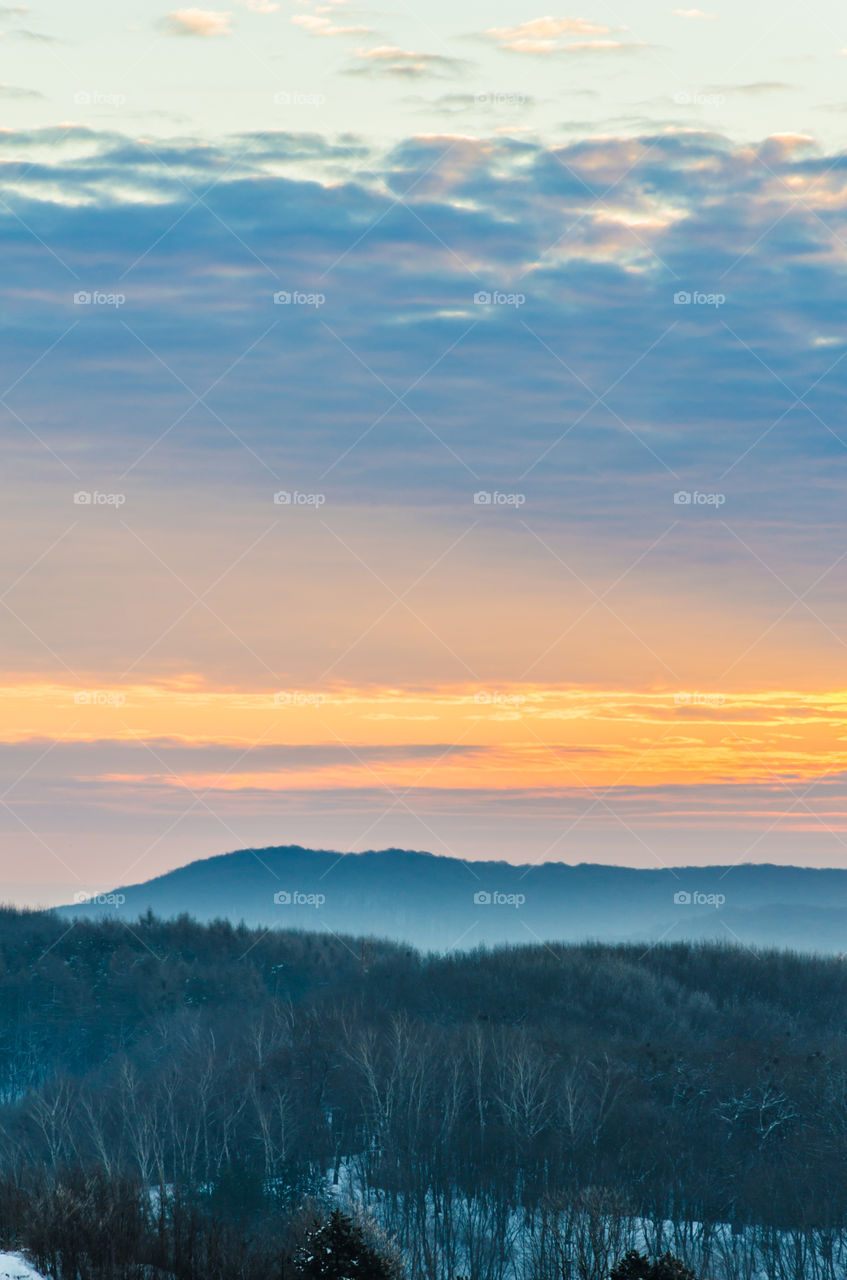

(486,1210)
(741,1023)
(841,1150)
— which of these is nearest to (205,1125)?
(486,1210)

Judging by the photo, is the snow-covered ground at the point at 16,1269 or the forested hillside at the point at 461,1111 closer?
the snow-covered ground at the point at 16,1269

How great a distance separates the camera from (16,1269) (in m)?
42.7

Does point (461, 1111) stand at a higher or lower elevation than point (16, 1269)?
lower

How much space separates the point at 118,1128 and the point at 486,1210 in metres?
35.6

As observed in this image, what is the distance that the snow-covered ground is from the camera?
41312 millimetres

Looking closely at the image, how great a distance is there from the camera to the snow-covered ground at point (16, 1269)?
41.3 m

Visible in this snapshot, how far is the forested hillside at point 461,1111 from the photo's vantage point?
4070 inches

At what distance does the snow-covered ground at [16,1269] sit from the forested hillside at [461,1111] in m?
25.4

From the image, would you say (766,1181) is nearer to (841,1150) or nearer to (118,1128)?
(841,1150)

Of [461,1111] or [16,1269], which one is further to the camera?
[461,1111]

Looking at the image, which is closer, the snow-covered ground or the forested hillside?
the snow-covered ground

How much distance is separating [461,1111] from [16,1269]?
87.0 m

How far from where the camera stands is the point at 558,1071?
134 metres

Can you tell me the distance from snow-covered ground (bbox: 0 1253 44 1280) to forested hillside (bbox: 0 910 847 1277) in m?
25.4
